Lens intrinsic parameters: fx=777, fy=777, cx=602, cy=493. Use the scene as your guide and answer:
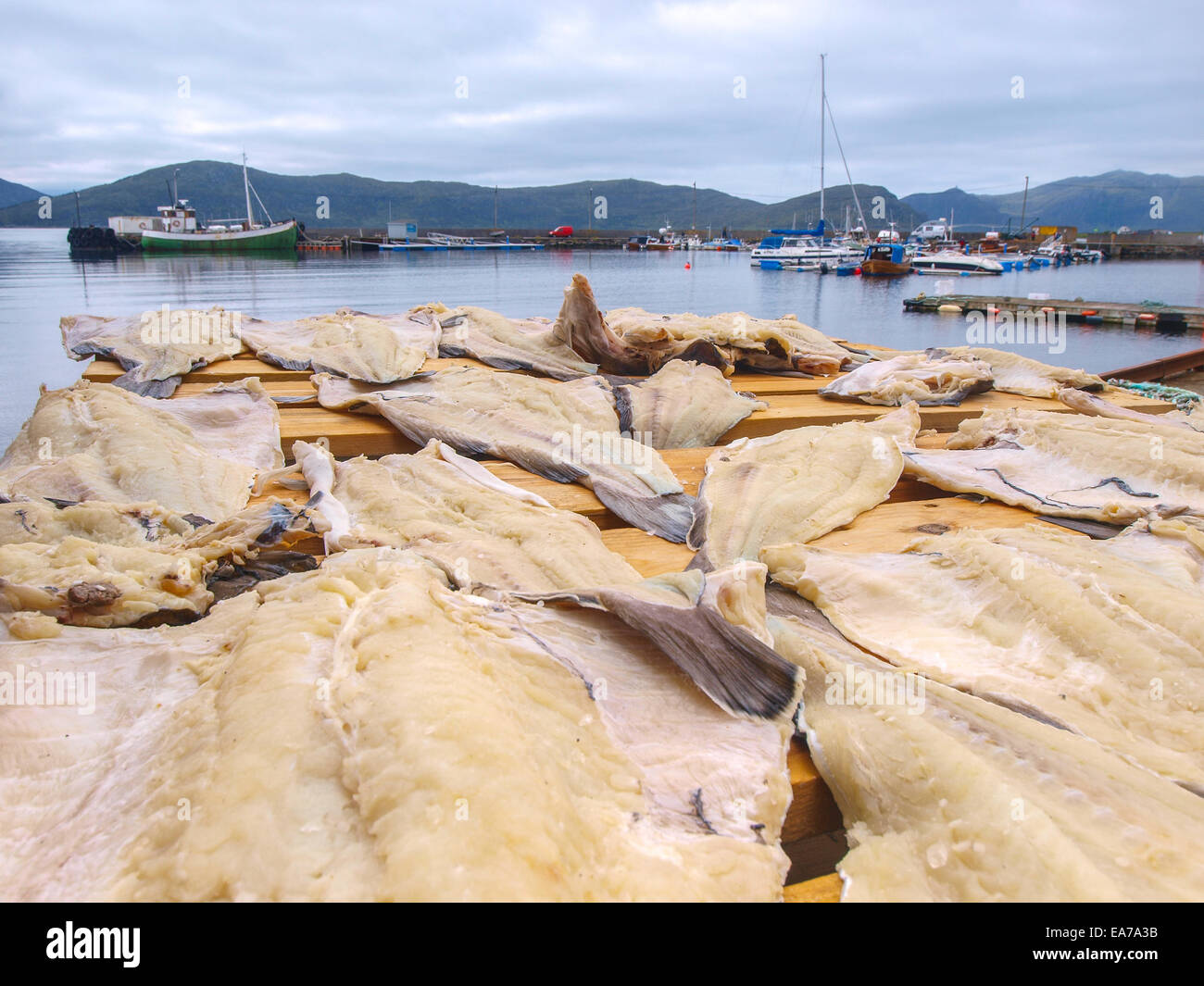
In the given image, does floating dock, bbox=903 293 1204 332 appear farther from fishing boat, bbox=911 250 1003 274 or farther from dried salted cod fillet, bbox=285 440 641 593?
fishing boat, bbox=911 250 1003 274

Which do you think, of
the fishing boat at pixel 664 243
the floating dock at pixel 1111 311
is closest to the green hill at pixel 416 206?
the fishing boat at pixel 664 243

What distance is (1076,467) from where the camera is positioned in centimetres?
371

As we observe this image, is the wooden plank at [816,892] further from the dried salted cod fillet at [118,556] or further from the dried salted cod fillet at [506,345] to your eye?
the dried salted cod fillet at [506,345]

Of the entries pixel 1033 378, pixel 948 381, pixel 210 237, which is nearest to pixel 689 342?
pixel 948 381

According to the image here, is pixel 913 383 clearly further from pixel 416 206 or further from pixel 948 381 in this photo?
pixel 416 206

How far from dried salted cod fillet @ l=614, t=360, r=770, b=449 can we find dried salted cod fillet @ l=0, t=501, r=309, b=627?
217cm

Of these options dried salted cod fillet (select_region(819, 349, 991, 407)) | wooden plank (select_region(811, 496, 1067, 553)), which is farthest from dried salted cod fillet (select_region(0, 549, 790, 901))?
dried salted cod fillet (select_region(819, 349, 991, 407))

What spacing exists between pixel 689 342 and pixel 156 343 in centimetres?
419

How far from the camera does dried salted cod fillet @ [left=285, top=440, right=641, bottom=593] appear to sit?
2.39 m

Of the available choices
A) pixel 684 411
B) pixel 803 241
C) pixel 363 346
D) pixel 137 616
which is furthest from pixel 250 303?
pixel 803 241
